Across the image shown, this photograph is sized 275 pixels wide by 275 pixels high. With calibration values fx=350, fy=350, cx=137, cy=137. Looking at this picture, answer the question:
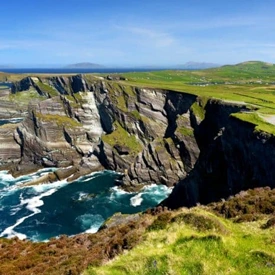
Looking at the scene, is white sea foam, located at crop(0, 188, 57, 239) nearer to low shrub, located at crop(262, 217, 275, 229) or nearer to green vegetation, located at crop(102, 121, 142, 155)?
green vegetation, located at crop(102, 121, 142, 155)

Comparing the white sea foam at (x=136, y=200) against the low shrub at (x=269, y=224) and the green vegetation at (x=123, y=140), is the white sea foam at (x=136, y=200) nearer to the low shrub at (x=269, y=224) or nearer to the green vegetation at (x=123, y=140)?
the green vegetation at (x=123, y=140)

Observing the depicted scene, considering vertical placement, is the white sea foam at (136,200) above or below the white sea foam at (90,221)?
above

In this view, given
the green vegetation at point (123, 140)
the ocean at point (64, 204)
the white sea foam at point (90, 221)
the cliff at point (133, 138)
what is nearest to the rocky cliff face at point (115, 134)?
the green vegetation at point (123, 140)

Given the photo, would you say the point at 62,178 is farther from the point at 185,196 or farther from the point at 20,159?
Result: the point at 185,196

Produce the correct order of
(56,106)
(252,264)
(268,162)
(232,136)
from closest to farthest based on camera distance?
(252,264), (268,162), (232,136), (56,106)

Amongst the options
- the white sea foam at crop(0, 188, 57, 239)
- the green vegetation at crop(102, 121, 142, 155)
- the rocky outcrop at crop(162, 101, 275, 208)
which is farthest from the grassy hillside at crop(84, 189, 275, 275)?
the green vegetation at crop(102, 121, 142, 155)

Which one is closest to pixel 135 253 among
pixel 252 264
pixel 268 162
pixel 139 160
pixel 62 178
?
pixel 252 264

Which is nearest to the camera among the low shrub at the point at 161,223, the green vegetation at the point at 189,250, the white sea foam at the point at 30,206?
the green vegetation at the point at 189,250
